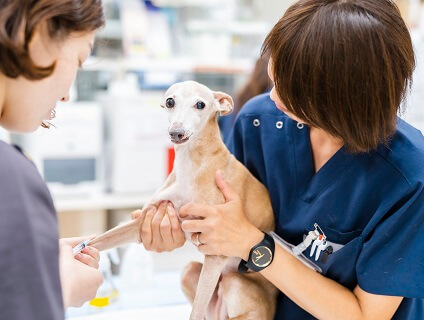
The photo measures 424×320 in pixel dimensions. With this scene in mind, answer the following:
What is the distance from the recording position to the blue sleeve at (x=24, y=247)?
0.57 meters

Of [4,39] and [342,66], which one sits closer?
[4,39]

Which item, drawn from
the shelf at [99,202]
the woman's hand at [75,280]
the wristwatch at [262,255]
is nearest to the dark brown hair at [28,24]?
the woman's hand at [75,280]

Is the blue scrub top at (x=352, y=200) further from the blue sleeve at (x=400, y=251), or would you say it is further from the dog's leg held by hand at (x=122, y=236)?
the dog's leg held by hand at (x=122, y=236)

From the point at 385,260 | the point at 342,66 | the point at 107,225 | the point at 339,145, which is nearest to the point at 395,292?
the point at 385,260

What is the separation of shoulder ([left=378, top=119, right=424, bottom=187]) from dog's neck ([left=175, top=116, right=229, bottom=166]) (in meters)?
0.33

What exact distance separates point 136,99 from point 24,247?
7.36ft

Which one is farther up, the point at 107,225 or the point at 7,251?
the point at 7,251

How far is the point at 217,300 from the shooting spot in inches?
45.2

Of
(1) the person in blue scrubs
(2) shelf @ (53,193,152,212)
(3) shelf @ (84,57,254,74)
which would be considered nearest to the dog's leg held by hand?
(1) the person in blue scrubs

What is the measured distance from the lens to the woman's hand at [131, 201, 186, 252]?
3.38 feet

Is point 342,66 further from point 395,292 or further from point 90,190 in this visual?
point 90,190

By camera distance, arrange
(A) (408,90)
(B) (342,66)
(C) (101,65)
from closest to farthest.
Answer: (B) (342,66), (A) (408,90), (C) (101,65)

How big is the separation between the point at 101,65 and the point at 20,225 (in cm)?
254

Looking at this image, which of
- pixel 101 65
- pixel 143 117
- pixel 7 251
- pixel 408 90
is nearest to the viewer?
pixel 7 251
